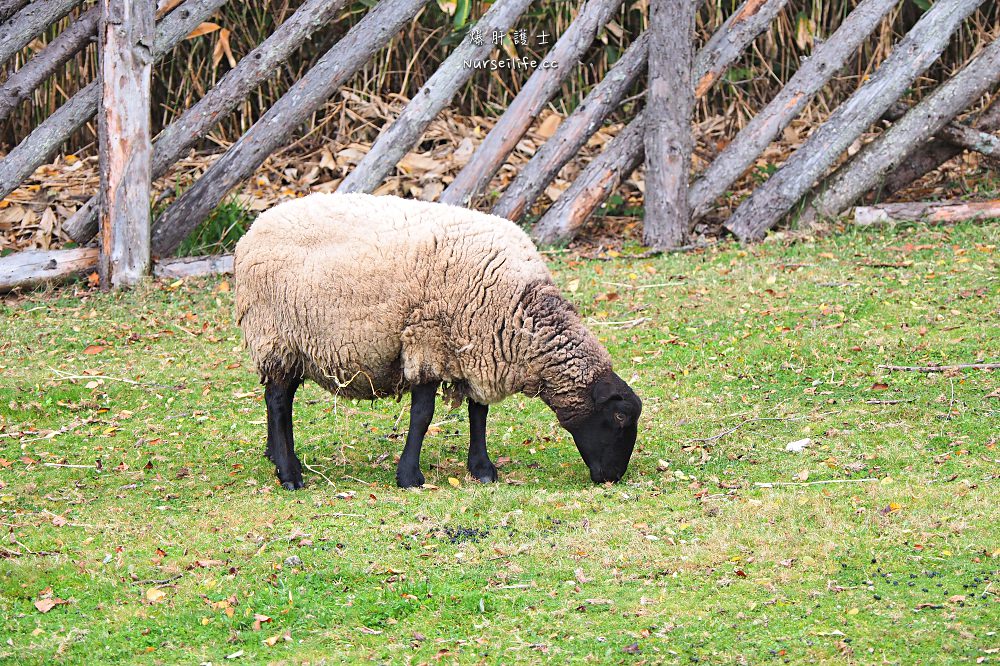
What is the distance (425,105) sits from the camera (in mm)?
12422

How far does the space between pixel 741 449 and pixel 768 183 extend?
5.86 meters


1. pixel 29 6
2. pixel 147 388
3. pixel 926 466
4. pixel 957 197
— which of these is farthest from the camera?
pixel 957 197

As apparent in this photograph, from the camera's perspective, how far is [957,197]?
13.2 metres

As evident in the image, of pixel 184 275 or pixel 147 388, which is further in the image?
pixel 184 275

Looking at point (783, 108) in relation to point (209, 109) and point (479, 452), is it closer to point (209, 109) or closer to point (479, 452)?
point (209, 109)

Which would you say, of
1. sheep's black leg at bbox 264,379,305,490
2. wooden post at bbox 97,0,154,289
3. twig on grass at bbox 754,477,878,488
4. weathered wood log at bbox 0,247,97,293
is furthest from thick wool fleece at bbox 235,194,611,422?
weathered wood log at bbox 0,247,97,293

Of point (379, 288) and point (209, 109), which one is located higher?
point (209, 109)

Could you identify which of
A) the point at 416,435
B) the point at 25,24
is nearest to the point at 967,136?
the point at 416,435

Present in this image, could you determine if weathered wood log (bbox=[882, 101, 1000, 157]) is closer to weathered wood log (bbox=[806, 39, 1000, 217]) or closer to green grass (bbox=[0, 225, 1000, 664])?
weathered wood log (bbox=[806, 39, 1000, 217])

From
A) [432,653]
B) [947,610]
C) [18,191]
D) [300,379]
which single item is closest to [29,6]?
[18,191]

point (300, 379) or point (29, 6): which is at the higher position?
point (29, 6)

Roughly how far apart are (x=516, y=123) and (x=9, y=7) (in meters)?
5.35

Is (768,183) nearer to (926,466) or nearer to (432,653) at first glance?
(926,466)

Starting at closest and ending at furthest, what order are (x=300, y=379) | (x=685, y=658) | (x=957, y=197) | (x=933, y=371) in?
(x=685, y=658) < (x=300, y=379) < (x=933, y=371) < (x=957, y=197)
